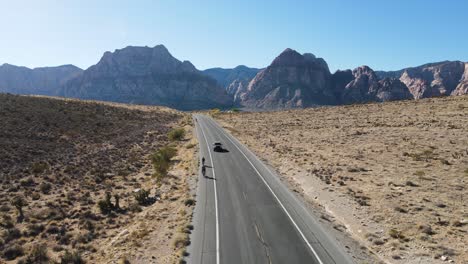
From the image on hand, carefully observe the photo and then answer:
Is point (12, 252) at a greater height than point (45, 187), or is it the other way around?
point (45, 187)

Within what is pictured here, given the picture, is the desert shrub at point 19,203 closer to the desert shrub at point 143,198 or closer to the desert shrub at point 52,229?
the desert shrub at point 52,229

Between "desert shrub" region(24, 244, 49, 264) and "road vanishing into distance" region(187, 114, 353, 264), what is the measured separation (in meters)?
8.99

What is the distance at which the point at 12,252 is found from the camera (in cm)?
2225

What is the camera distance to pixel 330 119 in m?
89.2

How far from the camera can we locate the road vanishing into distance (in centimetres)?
1989

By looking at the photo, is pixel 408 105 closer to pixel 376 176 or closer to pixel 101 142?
pixel 376 176

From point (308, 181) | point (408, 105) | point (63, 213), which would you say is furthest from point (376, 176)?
point (408, 105)

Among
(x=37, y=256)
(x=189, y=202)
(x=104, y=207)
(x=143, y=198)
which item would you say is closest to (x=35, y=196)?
(x=104, y=207)

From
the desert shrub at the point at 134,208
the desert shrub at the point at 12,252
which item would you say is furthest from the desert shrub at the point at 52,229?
the desert shrub at the point at 134,208

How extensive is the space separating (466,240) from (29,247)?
27.6m

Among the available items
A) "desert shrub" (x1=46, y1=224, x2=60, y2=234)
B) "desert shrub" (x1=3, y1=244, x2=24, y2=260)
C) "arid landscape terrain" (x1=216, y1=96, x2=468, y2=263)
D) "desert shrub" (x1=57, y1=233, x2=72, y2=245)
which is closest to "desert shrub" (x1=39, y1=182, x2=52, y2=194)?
"desert shrub" (x1=46, y1=224, x2=60, y2=234)

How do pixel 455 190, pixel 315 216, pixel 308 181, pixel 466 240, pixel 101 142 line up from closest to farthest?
pixel 466 240 < pixel 315 216 < pixel 455 190 < pixel 308 181 < pixel 101 142

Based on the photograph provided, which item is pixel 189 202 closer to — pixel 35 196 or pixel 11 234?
pixel 11 234

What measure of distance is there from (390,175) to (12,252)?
3352 centimetres
